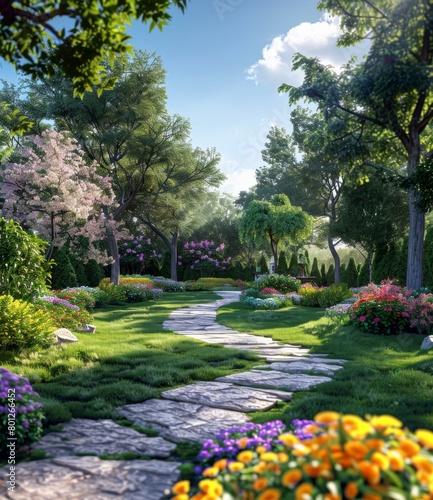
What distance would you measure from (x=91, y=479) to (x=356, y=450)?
5.96 feet

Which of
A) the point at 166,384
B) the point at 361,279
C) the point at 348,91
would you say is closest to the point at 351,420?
the point at 166,384

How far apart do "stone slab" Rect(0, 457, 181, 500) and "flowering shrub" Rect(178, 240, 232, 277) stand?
105ft

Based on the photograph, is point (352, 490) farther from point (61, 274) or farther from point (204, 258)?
point (204, 258)

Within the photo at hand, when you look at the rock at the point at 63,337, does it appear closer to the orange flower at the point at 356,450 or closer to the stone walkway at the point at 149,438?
the stone walkway at the point at 149,438

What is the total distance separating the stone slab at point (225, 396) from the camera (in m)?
4.24

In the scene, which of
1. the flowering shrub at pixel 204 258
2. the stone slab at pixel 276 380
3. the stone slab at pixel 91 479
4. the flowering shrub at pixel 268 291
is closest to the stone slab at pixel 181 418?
the stone slab at pixel 91 479

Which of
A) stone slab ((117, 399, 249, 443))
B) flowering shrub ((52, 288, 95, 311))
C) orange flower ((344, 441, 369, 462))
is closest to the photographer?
orange flower ((344, 441, 369, 462))

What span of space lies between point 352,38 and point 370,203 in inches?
459

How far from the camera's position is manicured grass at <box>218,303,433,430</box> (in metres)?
3.96

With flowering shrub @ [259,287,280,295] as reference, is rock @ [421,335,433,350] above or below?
below

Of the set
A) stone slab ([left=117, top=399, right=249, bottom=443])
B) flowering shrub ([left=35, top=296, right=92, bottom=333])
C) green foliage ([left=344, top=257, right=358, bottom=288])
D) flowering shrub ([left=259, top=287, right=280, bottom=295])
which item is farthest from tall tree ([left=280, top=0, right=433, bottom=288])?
green foliage ([left=344, top=257, right=358, bottom=288])

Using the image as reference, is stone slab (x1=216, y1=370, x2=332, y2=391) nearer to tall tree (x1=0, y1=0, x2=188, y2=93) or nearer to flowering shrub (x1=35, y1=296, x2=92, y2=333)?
tall tree (x1=0, y1=0, x2=188, y2=93)

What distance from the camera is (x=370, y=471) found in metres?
1.46

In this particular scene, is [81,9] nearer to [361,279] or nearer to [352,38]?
[352,38]
